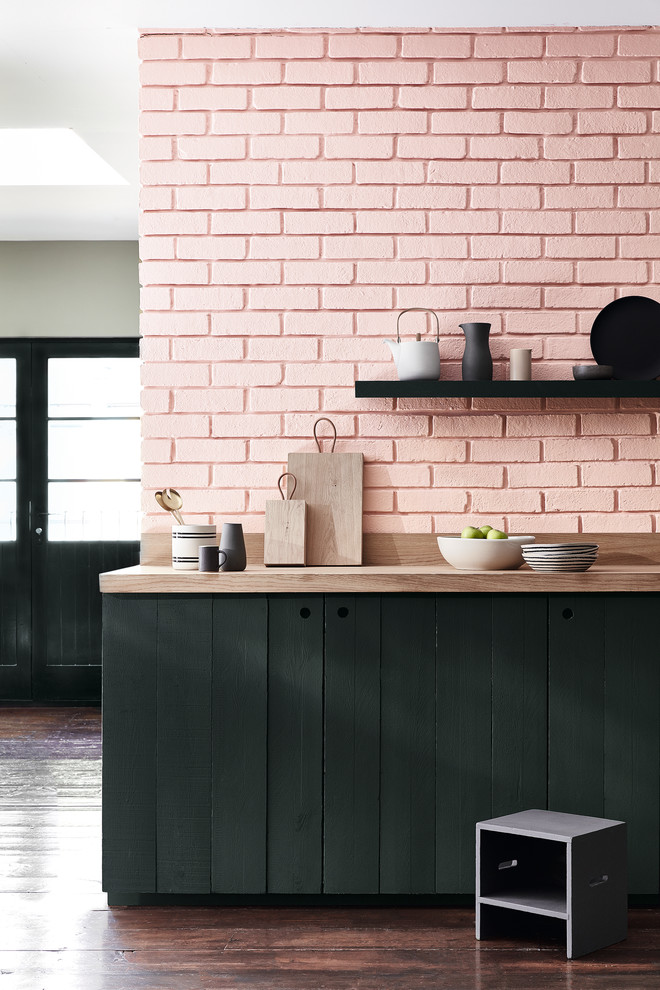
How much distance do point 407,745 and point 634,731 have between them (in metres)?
0.62

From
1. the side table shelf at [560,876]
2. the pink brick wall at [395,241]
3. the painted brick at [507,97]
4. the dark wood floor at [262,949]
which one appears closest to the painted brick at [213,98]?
the pink brick wall at [395,241]

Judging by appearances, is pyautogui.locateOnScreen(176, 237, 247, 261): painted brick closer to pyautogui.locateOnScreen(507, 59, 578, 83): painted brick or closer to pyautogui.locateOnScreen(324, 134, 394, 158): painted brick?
pyautogui.locateOnScreen(324, 134, 394, 158): painted brick

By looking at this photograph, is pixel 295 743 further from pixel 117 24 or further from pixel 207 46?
pixel 117 24

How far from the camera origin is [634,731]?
275 centimetres

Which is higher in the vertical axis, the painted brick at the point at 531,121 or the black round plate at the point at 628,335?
the painted brick at the point at 531,121

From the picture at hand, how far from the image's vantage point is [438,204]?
3.18 metres

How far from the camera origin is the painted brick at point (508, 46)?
3176 mm

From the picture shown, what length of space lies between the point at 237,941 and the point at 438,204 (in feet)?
7.30

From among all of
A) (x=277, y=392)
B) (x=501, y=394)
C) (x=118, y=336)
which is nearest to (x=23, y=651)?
(x=118, y=336)

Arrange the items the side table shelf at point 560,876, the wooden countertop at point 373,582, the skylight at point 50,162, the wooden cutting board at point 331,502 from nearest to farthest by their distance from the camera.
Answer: the side table shelf at point 560,876, the wooden countertop at point 373,582, the wooden cutting board at point 331,502, the skylight at point 50,162

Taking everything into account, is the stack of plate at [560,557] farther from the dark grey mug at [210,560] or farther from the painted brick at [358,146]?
Answer: the painted brick at [358,146]

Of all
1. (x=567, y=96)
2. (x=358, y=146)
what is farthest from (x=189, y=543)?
(x=567, y=96)

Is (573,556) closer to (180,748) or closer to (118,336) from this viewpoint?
(180,748)

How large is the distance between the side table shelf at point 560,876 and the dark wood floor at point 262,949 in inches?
2.6
